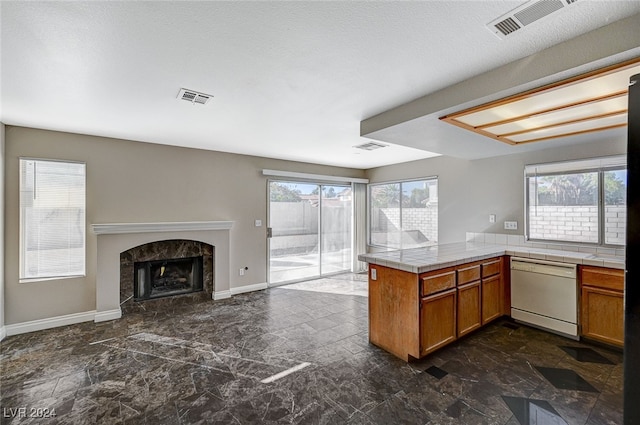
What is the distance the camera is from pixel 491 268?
3.41 metres

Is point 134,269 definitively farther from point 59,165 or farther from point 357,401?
point 357,401

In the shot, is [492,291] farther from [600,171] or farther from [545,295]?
[600,171]

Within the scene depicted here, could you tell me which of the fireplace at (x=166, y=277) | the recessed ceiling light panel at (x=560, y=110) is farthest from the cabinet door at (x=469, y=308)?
the fireplace at (x=166, y=277)

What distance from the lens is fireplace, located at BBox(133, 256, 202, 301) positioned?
4230 millimetres

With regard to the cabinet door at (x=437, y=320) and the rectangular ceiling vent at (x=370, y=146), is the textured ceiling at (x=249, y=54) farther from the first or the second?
the cabinet door at (x=437, y=320)

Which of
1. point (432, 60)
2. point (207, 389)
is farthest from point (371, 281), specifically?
point (432, 60)

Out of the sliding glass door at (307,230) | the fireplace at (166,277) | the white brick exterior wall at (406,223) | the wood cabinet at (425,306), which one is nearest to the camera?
the wood cabinet at (425,306)

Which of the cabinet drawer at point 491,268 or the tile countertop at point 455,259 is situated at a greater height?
the tile countertop at point 455,259

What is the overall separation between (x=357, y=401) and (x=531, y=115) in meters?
2.92

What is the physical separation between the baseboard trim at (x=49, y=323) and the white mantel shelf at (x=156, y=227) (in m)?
1.13

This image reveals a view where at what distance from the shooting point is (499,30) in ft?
5.41

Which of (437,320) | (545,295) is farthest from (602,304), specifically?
(437,320)

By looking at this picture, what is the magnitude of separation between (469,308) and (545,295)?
1002 mm

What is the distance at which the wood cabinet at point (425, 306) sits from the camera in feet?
8.61
